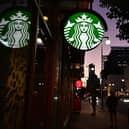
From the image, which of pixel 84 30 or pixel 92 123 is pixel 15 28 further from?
pixel 92 123

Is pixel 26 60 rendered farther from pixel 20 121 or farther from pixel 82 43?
→ pixel 82 43

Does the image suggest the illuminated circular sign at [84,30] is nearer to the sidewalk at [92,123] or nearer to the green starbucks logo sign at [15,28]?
the green starbucks logo sign at [15,28]

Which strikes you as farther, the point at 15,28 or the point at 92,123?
the point at 92,123

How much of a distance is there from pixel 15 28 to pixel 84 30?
6.52 feet

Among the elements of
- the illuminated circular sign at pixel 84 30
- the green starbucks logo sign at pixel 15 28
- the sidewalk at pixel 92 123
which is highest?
the illuminated circular sign at pixel 84 30

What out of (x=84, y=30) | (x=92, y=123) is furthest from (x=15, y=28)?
(x=92, y=123)

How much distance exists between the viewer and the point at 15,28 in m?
3.37

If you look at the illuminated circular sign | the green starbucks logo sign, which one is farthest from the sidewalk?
the green starbucks logo sign

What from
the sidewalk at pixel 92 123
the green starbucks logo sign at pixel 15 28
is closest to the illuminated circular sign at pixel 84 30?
the green starbucks logo sign at pixel 15 28

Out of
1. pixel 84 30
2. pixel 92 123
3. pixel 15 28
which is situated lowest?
pixel 92 123

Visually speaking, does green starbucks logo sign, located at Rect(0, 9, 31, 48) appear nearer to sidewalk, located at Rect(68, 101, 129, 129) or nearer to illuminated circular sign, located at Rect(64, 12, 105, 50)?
illuminated circular sign, located at Rect(64, 12, 105, 50)

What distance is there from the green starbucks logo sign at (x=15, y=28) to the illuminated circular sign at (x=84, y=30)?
147 cm

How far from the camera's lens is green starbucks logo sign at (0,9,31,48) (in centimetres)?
309

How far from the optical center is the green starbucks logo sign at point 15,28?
3090 millimetres
